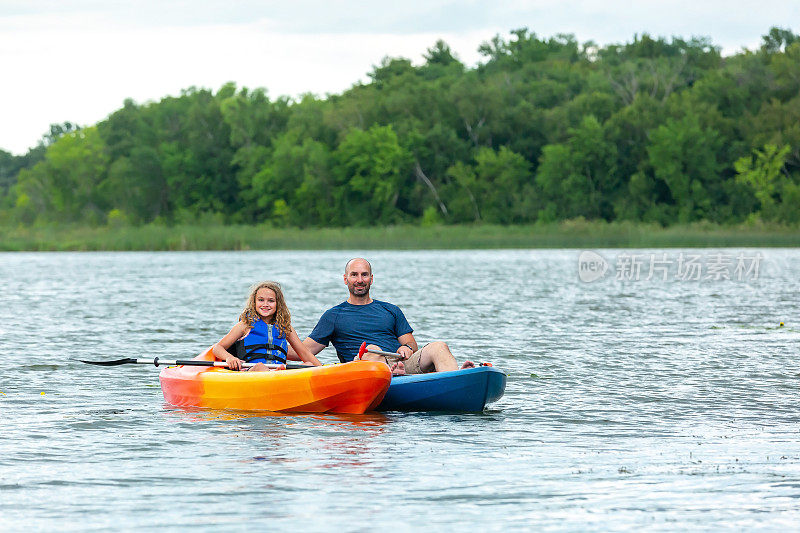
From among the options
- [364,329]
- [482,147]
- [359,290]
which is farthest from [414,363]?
[482,147]

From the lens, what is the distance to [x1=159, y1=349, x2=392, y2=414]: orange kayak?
952cm

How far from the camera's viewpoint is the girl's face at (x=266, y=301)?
998 centimetres

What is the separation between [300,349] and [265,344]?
0.93ft

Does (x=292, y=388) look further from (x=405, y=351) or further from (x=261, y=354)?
(x=405, y=351)

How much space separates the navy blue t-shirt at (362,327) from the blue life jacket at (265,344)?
28cm

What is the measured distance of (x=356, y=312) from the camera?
10242 mm

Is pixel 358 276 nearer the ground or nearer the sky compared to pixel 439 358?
nearer the sky

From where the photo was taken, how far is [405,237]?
58.0 m

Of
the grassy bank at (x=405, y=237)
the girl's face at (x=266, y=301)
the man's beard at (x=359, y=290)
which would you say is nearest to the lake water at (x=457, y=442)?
the girl's face at (x=266, y=301)

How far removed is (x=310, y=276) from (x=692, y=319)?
17220 mm

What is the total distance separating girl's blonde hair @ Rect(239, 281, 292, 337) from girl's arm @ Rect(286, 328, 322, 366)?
47mm

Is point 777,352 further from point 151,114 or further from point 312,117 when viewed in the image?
point 151,114

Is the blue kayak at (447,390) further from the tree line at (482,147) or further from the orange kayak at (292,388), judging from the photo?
the tree line at (482,147)

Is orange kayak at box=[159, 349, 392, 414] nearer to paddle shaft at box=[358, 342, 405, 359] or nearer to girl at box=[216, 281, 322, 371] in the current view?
paddle shaft at box=[358, 342, 405, 359]
